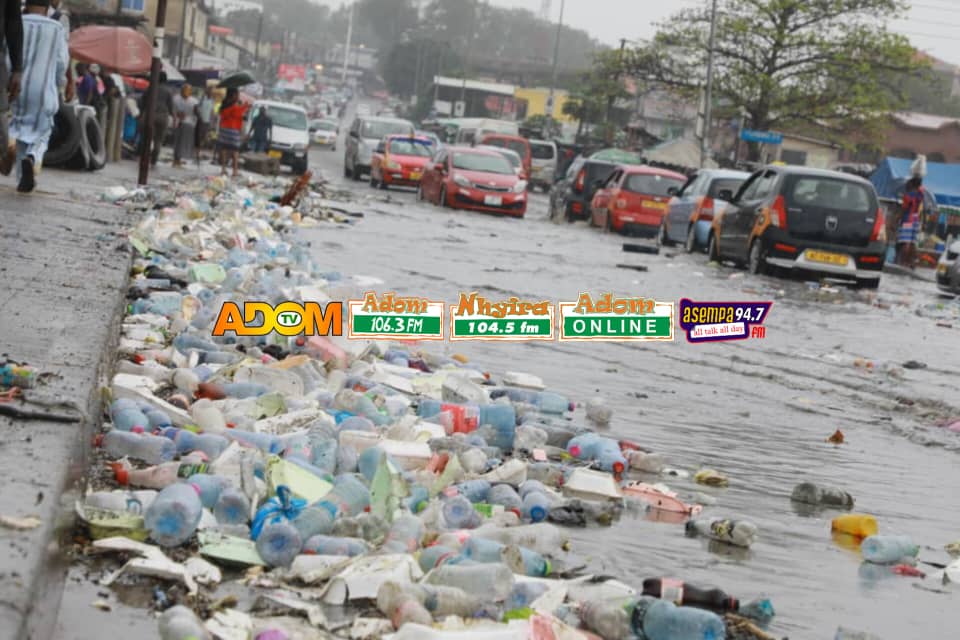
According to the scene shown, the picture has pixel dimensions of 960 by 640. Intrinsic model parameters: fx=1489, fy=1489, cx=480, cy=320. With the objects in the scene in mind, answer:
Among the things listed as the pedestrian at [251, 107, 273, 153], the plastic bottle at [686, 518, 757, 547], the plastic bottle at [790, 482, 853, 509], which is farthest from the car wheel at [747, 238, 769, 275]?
the pedestrian at [251, 107, 273, 153]

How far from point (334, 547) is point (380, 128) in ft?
120

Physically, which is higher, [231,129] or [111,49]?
[111,49]

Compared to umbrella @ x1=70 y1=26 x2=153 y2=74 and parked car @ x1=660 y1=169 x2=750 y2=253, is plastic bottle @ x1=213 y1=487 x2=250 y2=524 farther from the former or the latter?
umbrella @ x1=70 y1=26 x2=153 y2=74

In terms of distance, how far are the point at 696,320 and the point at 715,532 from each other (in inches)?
311

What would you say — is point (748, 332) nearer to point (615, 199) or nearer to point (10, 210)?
point (10, 210)

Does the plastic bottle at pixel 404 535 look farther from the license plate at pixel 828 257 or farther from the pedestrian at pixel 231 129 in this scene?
the pedestrian at pixel 231 129

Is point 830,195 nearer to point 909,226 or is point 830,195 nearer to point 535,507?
point 909,226

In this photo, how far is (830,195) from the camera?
18.3 metres

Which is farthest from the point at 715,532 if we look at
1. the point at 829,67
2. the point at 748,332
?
the point at 829,67

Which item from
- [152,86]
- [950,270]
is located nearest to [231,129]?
[152,86]


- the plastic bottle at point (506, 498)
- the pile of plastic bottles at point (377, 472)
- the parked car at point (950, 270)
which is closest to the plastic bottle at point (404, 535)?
the pile of plastic bottles at point (377, 472)

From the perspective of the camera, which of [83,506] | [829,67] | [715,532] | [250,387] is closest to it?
[83,506]

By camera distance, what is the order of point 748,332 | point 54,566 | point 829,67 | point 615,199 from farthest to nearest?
1. point 829,67
2. point 615,199
3. point 748,332
4. point 54,566

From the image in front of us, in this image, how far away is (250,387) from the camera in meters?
5.98
